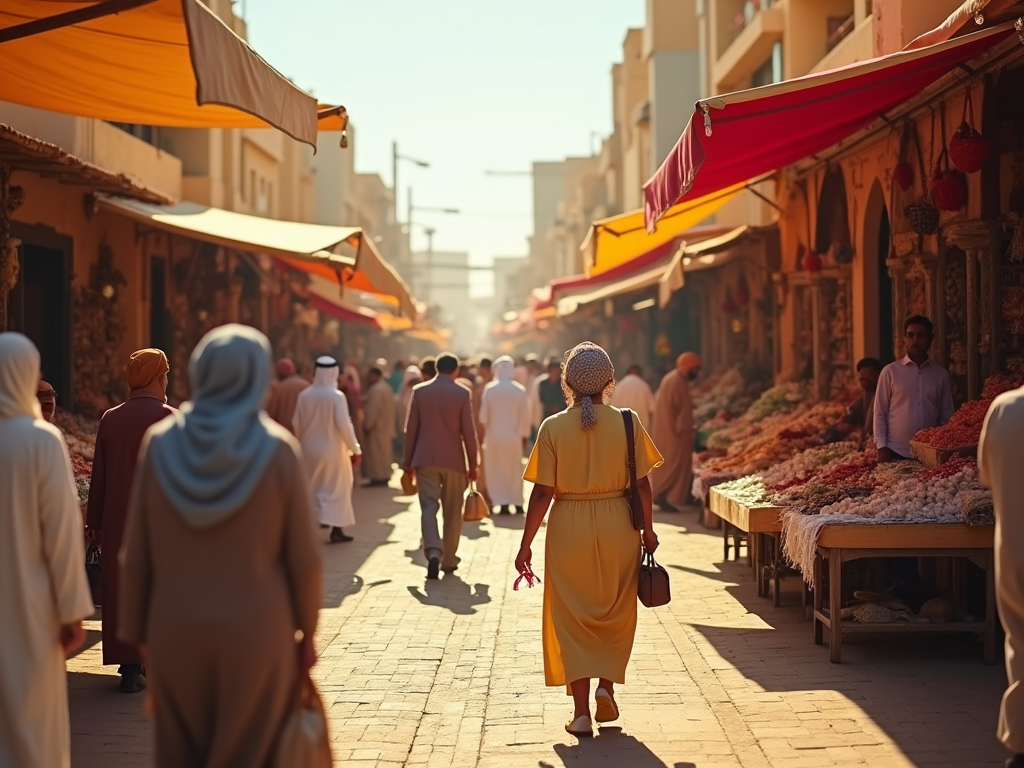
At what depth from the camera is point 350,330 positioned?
4409cm

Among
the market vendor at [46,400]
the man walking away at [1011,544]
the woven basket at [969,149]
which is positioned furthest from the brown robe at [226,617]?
the woven basket at [969,149]

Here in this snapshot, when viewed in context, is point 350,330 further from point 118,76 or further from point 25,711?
point 25,711

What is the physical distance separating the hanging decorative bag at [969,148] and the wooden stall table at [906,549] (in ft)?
9.80

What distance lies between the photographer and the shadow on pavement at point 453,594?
9.92 m

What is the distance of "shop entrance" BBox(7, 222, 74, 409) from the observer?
13.7 meters

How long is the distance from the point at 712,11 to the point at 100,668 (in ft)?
59.6

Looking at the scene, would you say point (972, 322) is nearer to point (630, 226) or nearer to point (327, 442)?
point (630, 226)

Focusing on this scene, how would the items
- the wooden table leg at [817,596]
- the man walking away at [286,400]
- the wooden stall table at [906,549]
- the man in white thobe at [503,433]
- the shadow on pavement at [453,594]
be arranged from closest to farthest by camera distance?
the wooden stall table at [906,549] → the wooden table leg at [817,596] → the shadow on pavement at [453,594] → the man walking away at [286,400] → the man in white thobe at [503,433]

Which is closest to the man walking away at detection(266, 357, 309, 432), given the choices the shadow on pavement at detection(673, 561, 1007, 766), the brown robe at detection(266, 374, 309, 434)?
the brown robe at detection(266, 374, 309, 434)

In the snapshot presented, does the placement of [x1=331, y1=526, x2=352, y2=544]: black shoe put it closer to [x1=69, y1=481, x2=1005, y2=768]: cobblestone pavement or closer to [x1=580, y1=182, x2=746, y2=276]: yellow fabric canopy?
[x1=69, y1=481, x2=1005, y2=768]: cobblestone pavement

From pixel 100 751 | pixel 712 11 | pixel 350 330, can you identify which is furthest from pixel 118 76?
pixel 350 330

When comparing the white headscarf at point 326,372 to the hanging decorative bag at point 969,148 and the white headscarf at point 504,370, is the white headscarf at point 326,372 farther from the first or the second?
the hanging decorative bag at point 969,148

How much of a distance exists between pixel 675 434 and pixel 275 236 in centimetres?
492

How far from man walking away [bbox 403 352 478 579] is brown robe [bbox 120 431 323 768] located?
744cm
